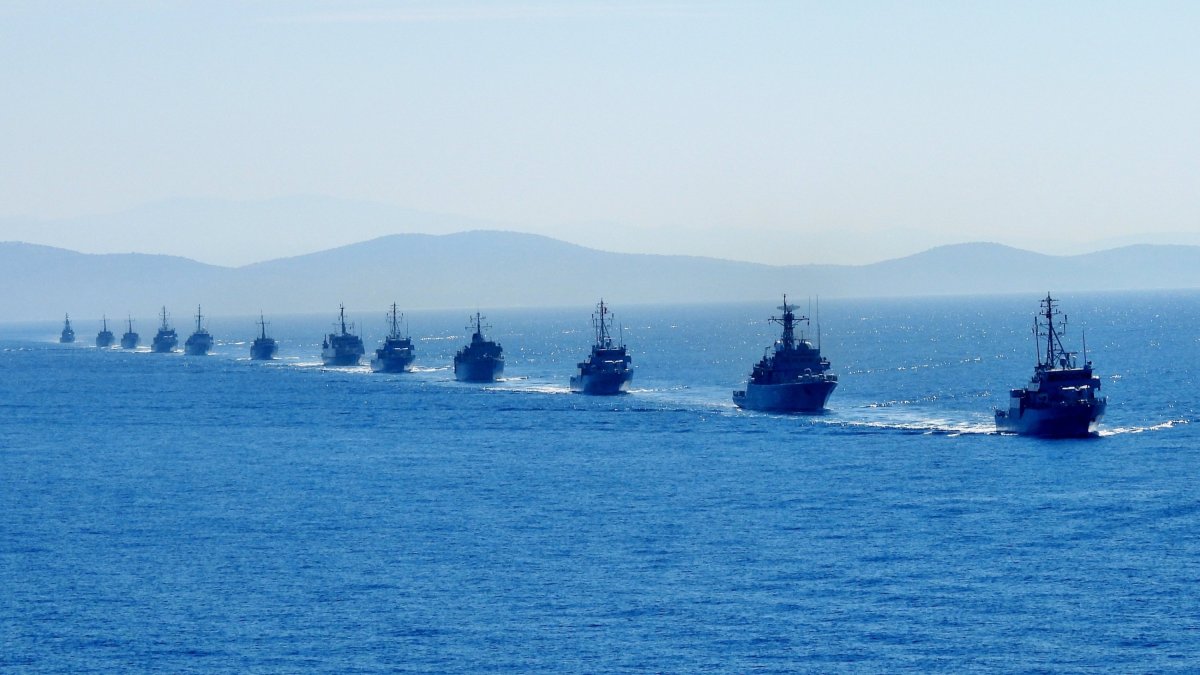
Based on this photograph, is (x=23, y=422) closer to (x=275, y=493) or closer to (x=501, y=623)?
(x=275, y=493)

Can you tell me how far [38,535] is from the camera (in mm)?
95312

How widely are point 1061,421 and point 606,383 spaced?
230 feet

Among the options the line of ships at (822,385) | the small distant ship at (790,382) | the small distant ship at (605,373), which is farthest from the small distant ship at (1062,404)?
the small distant ship at (605,373)

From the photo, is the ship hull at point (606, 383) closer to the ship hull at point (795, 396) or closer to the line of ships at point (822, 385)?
the line of ships at point (822, 385)

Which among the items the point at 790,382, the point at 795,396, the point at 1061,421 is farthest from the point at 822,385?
the point at 1061,421

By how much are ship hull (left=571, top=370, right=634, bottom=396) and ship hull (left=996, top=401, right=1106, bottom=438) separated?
6556 centimetres

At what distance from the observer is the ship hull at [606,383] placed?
187125 millimetres

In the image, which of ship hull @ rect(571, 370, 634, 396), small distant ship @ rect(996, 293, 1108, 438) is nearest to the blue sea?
small distant ship @ rect(996, 293, 1108, 438)

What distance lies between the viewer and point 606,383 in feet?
614

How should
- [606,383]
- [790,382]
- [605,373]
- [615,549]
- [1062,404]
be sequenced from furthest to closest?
[606,383]
[605,373]
[790,382]
[1062,404]
[615,549]

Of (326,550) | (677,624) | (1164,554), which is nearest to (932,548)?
(1164,554)

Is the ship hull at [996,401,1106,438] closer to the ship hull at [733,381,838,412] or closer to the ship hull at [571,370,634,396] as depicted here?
the ship hull at [733,381,838,412]

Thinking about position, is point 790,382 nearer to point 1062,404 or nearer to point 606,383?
point 606,383

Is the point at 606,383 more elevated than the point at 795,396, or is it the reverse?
the point at 606,383
